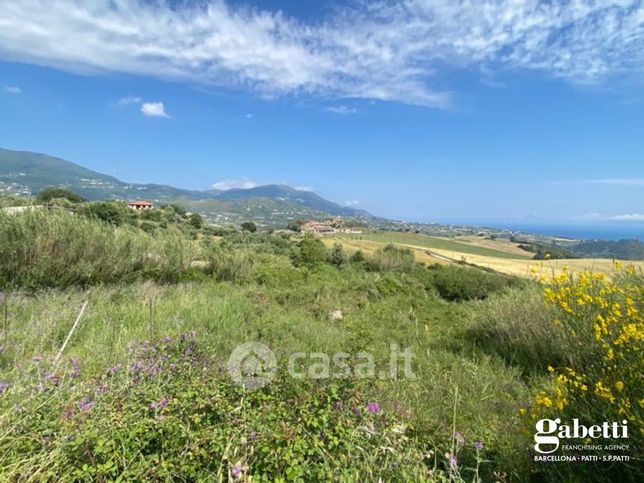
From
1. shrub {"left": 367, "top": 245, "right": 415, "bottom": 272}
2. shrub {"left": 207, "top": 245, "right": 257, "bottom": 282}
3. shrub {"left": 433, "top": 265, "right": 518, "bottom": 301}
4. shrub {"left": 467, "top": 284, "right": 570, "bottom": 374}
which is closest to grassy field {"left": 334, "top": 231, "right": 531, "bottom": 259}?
shrub {"left": 367, "top": 245, "right": 415, "bottom": 272}

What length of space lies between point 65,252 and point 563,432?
8.69 metres

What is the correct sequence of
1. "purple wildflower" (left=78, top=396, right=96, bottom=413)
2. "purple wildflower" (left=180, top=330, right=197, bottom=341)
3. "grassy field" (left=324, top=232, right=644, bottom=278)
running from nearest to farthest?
1. "purple wildflower" (left=78, top=396, right=96, bottom=413)
2. "purple wildflower" (left=180, top=330, right=197, bottom=341)
3. "grassy field" (left=324, top=232, right=644, bottom=278)

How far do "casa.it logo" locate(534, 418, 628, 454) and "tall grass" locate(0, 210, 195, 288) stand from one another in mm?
8231

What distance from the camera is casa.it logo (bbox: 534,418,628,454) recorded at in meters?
2.06

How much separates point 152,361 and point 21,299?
4.47 m

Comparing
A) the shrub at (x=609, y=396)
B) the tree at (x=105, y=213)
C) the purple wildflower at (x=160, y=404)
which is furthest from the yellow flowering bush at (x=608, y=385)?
the tree at (x=105, y=213)

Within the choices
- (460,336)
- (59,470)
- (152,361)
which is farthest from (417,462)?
(460,336)

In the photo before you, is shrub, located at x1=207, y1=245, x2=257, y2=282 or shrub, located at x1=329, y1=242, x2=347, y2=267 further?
shrub, located at x1=329, y1=242, x2=347, y2=267

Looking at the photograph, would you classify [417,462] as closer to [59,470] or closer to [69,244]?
[59,470]

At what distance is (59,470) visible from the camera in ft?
6.12

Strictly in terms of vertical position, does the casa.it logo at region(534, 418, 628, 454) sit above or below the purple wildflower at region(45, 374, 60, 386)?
above

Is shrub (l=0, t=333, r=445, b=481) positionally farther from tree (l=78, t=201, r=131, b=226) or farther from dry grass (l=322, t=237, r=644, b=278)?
tree (l=78, t=201, r=131, b=226)

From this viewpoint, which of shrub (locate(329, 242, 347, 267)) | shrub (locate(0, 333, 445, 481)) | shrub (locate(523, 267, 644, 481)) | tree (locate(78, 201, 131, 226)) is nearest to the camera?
shrub (locate(0, 333, 445, 481))

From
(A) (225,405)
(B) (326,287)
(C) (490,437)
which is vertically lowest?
(B) (326,287)
